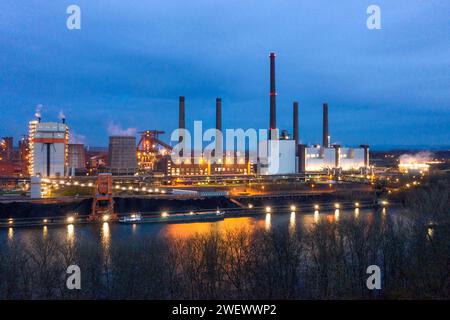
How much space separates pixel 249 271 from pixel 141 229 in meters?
4.99

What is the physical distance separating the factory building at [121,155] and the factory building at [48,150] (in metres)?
3.26

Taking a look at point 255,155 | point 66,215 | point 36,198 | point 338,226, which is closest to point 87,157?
point 255,155

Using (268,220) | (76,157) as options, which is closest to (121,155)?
(76,157)

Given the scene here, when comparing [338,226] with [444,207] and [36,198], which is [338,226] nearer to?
[444,207]

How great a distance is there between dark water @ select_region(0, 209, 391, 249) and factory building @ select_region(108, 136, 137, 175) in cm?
874

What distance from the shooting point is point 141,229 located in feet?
29.7

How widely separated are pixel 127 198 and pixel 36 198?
2511 millimetres

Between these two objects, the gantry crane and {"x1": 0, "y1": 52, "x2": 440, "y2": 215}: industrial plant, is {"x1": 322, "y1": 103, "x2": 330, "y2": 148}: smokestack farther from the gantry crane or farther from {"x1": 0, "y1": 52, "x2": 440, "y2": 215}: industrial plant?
the gantry crane

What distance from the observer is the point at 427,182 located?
15375 millimetres

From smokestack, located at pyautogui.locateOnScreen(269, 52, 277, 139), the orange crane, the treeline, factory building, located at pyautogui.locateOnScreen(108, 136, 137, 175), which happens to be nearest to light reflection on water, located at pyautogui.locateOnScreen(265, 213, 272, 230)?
the treeline

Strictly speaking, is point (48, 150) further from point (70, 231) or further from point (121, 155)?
point (70, 231)

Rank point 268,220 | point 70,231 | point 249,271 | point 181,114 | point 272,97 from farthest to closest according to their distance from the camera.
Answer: point 272,97
point 181,114
point 268,220
point 70,231
point 249,271

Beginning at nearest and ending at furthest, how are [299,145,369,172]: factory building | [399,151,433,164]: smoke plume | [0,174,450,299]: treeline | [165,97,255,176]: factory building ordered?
1. [0,174,450,299]: treeline
2. [165,97,255,176]: factory building
3. [299,145,369,172]: factory building
4. [399,151,433,164]: smoke plume

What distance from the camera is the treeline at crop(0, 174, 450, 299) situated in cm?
400
